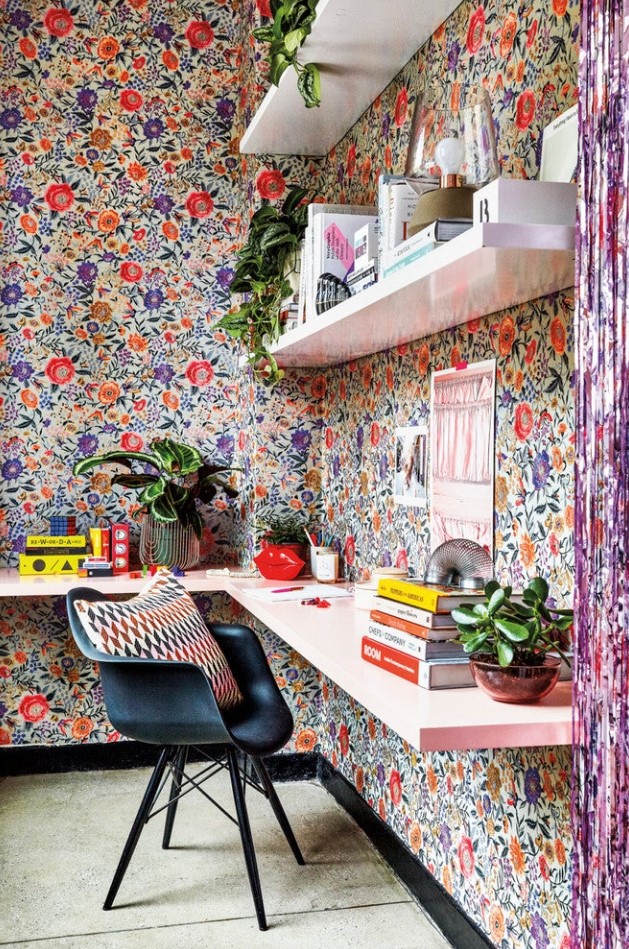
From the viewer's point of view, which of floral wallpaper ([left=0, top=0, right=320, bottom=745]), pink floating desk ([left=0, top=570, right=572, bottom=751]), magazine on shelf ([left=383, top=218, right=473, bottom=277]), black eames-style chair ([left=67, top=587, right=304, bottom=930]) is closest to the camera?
pink floating desk ([left=0, top=570, right=572, bottom=751])

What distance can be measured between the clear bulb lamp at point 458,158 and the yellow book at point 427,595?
67cm

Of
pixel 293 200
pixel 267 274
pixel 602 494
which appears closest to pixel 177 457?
pixel 267 274

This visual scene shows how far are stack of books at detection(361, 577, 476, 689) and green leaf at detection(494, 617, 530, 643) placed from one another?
0.18 m

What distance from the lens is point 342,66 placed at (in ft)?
8.61

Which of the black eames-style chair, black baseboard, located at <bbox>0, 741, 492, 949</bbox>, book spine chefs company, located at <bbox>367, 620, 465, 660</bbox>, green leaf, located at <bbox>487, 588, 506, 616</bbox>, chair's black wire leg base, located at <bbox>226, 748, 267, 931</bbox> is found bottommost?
black baseboard, located at <bbox>0, 741, 492, 949</bbox>

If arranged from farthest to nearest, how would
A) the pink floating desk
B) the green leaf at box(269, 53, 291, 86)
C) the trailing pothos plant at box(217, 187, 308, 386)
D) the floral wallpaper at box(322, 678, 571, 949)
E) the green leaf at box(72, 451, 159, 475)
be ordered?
1. the green leaf at box(72, 451, 159, 475)
2. the trailing pothos plant at box(217, 187, 308, 386)
3. the green leaf at box(269, 53, 291, 86)
4. the floral wallpaper at box(322, 678, 571, 949)
5. the pink floating desk

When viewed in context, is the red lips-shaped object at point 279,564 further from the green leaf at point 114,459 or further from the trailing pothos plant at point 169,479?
the green leaf at point 114,459

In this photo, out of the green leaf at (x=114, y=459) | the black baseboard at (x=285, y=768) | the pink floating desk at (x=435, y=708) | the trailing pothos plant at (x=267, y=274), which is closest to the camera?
the pink floating desk at (x=435, y=708)

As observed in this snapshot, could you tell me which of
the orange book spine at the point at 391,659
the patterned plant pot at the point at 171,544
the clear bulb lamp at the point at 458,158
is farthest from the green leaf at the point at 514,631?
the patterned plant pot at the point at 171,544

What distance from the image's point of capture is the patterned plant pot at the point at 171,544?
139 inches

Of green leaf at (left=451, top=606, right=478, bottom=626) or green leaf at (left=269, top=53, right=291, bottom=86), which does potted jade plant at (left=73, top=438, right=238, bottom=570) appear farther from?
green leaf at (left=451, top=606, right=478, bottom=626)

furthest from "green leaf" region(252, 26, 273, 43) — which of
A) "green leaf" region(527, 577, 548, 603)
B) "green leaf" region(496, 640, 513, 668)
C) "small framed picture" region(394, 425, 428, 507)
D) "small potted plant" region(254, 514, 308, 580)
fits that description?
"green leaf" region(496, 640, 513, 668)

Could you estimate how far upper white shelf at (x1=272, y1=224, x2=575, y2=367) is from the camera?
4.78 ft

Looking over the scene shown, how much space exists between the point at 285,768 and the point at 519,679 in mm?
2220
